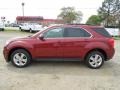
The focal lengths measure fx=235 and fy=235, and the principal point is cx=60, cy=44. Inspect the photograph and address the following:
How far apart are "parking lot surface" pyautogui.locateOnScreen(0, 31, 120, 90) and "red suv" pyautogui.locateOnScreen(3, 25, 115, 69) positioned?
1.23 feet

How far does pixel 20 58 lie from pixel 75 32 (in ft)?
7.48

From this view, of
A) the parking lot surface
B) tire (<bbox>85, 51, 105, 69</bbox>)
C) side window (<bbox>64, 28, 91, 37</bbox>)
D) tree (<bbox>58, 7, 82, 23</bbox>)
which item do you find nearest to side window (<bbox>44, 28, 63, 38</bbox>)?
side window (<bbox>64, 28, 91, 37</bbox>)

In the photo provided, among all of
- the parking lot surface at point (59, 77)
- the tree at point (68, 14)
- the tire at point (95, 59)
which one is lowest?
the parking lot surface at point (59, 77)

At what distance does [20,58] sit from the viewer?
8.75m

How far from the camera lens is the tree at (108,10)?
219 feet

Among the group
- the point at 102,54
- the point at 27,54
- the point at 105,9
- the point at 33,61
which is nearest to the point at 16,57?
the point at 27,54

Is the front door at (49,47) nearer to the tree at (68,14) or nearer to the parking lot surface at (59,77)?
the parking lot surface at (59,77)

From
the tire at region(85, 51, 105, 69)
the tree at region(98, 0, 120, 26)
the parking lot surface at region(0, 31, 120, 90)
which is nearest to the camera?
the parking lot surface at region(0, 31, 120, 90)

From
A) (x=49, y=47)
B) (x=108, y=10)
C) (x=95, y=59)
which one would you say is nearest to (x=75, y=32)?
(x=49, y=47)

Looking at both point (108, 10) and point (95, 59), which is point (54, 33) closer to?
point (95, 59)

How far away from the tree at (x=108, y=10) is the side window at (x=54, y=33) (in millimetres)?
58964

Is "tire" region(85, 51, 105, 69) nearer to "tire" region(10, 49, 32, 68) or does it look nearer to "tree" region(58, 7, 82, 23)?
"tire" region(10, 49, 32, 68)

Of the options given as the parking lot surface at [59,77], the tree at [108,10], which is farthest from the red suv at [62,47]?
the tree at [108,10]

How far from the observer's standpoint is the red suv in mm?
8688
